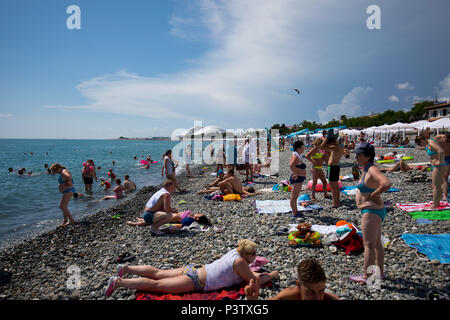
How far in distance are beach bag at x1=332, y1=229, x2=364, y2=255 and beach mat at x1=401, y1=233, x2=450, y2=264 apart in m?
0.91

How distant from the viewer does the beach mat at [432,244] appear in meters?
4.01

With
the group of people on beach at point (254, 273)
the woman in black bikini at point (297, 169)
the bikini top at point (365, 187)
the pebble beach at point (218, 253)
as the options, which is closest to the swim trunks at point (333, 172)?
the pebble beach at point (218, 253)

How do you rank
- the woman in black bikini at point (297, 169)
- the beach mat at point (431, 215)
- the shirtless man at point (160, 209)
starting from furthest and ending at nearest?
the shirtless man at point (160, 209)
the woman in black bikini at point (297, 169)
the beach mat at point (431, 215)

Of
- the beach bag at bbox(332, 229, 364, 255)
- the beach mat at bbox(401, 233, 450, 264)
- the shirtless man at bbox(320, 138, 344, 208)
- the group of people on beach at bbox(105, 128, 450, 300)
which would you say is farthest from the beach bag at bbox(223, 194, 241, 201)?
the group of people on beach at bbox(105, 128, 450, 300)

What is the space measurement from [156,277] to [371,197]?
326cm

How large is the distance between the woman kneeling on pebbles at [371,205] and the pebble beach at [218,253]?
515mm

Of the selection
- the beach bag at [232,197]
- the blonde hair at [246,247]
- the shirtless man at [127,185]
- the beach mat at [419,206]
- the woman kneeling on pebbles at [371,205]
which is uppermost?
the woman kneeling on pebbles at [371,205]

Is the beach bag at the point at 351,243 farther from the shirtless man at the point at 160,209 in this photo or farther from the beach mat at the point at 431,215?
the shirtless man at the point at 160,209

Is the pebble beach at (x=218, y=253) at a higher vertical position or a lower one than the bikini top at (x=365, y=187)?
lower

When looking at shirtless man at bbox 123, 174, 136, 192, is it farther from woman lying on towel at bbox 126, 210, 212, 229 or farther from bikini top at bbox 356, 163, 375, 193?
bikini top at bbox 356, 163, 375, 193

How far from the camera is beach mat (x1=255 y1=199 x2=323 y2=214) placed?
7082 mm

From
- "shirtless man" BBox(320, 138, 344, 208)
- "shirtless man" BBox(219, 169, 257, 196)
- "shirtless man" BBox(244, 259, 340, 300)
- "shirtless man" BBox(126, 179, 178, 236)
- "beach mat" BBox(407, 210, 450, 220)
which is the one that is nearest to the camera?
"shirtless man" BBox(244, 259, 340, 300)

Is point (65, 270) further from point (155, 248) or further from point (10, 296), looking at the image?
point (155, 248)
